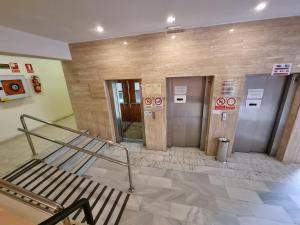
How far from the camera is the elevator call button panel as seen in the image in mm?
3480

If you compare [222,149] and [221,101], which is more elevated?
[221,101]

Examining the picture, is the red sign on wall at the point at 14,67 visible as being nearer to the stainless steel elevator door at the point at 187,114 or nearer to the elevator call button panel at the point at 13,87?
the elevator call button panel at the point at 13,87

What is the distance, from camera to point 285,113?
2.90 metres

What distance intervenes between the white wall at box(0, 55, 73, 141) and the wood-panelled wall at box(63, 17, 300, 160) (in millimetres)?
1704

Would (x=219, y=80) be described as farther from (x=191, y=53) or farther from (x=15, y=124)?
(x=15, y=124)

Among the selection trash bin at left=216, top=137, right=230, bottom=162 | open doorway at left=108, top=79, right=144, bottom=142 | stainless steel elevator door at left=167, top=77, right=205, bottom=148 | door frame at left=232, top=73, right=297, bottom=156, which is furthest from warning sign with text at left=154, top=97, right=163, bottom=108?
door frame at left=232, top=73, right=297, bottom=156

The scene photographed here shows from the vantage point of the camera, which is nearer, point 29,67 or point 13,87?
point 13,87

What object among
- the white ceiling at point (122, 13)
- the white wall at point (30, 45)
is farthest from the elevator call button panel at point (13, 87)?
the white ceiling at point (122, 13)

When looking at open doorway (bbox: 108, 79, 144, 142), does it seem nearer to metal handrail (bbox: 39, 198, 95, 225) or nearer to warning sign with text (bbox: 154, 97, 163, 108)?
warning sign with text (bbox: 154, 97, 163, 108)

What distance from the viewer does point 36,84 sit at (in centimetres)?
433

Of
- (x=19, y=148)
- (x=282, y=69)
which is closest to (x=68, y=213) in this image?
(x=19, y=148)

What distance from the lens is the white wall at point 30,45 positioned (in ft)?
6.99

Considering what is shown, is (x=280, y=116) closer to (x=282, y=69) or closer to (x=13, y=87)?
(x=282, y=69)

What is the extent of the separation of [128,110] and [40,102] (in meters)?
3.13
